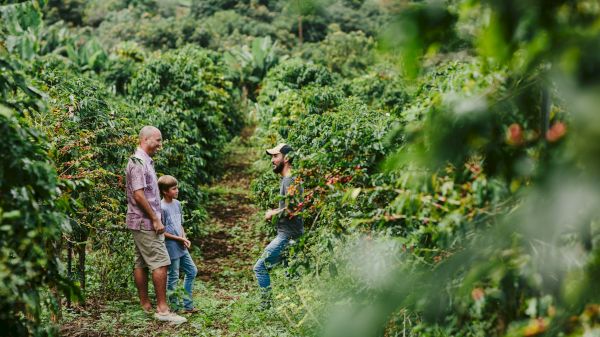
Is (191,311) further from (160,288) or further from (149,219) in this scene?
(149,219)

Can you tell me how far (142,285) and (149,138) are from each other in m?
1.38

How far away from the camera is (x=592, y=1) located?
1.36m

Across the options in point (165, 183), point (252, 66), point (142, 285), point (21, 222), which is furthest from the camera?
point (252, 66)

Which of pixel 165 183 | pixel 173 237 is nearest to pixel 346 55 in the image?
pixel 165 183

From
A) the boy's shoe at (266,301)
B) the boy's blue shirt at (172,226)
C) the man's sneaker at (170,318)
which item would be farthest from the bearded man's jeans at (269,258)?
the man's sneaker at (170,318)

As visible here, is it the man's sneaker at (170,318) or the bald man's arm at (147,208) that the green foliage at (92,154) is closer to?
the bald man's arm at (147,208)

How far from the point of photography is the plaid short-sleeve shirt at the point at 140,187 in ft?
17.4

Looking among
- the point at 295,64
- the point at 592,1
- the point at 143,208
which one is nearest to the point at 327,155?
the point at 143,208

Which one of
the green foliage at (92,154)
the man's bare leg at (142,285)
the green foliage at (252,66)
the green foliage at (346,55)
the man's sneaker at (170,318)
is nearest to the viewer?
the green foliage at (92,154)

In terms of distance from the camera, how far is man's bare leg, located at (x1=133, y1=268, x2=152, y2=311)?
222 inches

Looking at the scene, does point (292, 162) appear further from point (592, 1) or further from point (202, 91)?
point (202, 91)

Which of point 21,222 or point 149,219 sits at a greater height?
point 21,222

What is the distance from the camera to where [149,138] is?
5.43 metres

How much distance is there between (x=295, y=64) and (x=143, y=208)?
797 cm
